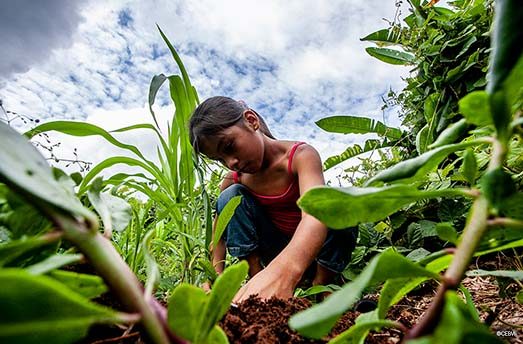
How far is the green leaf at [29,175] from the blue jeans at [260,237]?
62.3 inches

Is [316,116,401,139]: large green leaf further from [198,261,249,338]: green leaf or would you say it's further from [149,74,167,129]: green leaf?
[198,261,249,338]: green leaf

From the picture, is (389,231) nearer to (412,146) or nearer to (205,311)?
(412,146)

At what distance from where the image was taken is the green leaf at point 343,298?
8.2 inches

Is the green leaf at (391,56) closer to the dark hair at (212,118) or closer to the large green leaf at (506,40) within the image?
the dark hair at (212,118)

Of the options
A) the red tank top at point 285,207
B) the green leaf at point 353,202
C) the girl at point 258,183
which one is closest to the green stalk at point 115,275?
the green leaf at point 353,202

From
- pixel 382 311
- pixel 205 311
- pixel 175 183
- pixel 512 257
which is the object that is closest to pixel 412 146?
pixel 512 257

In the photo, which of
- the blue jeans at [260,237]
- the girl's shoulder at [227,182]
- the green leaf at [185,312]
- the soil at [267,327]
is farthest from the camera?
the girl's shoulder at [227,182]

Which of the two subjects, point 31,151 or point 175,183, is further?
point 175,183

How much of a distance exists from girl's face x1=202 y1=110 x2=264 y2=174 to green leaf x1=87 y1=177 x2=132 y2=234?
150 centimetres

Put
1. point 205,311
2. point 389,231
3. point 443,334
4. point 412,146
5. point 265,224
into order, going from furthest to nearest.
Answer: point 412,146 → point 265,224 → point 389,231 → point 205,311 → point 443,334

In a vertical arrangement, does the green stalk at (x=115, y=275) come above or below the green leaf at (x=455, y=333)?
above

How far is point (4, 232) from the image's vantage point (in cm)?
37

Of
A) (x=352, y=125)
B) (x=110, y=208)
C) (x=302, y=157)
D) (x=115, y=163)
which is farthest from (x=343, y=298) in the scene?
(x=352, y=125)

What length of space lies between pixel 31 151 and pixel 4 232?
16cm
